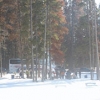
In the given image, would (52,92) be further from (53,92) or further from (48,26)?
(48,26)

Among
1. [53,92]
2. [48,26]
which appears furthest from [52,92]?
[48,26]

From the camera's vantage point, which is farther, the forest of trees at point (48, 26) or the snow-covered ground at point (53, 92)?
the forest of trees at point (48, 26)

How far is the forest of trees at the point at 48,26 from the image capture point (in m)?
25.4

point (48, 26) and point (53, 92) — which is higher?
point (48, 26)

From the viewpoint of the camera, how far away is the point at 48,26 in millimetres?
28266

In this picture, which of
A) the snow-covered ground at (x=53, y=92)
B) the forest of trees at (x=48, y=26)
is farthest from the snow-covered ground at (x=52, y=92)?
the forest of trees at (x=48, y=26)

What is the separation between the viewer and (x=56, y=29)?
102 ft

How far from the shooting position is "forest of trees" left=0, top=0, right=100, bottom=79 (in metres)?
25.4

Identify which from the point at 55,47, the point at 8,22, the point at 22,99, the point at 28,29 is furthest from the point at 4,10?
the point at 22,99

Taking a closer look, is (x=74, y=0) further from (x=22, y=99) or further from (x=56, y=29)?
(x=22, y=99)

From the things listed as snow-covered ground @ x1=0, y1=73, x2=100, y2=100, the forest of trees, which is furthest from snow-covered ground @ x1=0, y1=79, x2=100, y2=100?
the forest of trees

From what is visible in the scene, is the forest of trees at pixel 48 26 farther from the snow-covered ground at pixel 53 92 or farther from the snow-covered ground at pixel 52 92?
the snow-covered ground at pixel 52 92

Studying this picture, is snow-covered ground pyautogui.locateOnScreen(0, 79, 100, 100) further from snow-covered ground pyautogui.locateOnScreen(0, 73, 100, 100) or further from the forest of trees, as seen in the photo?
the forest of trees

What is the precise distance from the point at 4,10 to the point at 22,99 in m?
20.5
